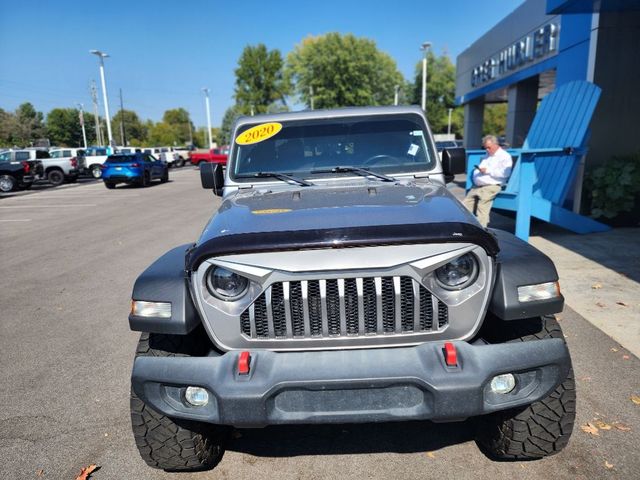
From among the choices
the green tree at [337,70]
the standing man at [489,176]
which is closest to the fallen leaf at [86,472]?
the standing man at [489,176]

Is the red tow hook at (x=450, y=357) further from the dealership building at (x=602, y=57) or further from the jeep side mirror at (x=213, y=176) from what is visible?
the dealership building at (x=602, y=57)

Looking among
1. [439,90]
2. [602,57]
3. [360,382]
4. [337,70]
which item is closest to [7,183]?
[602,57]

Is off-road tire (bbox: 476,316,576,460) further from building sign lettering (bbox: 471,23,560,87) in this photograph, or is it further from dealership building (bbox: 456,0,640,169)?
building sign lettering (bbox: 471,23,560,87)

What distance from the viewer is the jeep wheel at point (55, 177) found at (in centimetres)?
2378

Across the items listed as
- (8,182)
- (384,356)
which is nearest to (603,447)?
(384,356)

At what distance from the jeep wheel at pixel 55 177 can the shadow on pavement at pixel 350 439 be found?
24475 millimetres

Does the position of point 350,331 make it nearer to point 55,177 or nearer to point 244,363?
point 244,363

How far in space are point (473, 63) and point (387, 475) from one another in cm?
2541

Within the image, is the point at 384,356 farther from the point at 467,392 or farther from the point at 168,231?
the point at 168,231

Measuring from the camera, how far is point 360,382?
2066mm

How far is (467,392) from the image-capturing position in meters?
2.05

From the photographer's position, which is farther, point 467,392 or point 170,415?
point 170,415

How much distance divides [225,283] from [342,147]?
5.94 ft

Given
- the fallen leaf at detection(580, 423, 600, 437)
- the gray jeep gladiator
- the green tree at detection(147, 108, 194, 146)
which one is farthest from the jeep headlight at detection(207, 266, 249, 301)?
the green tree at detection(147, 108, 194, 146)
